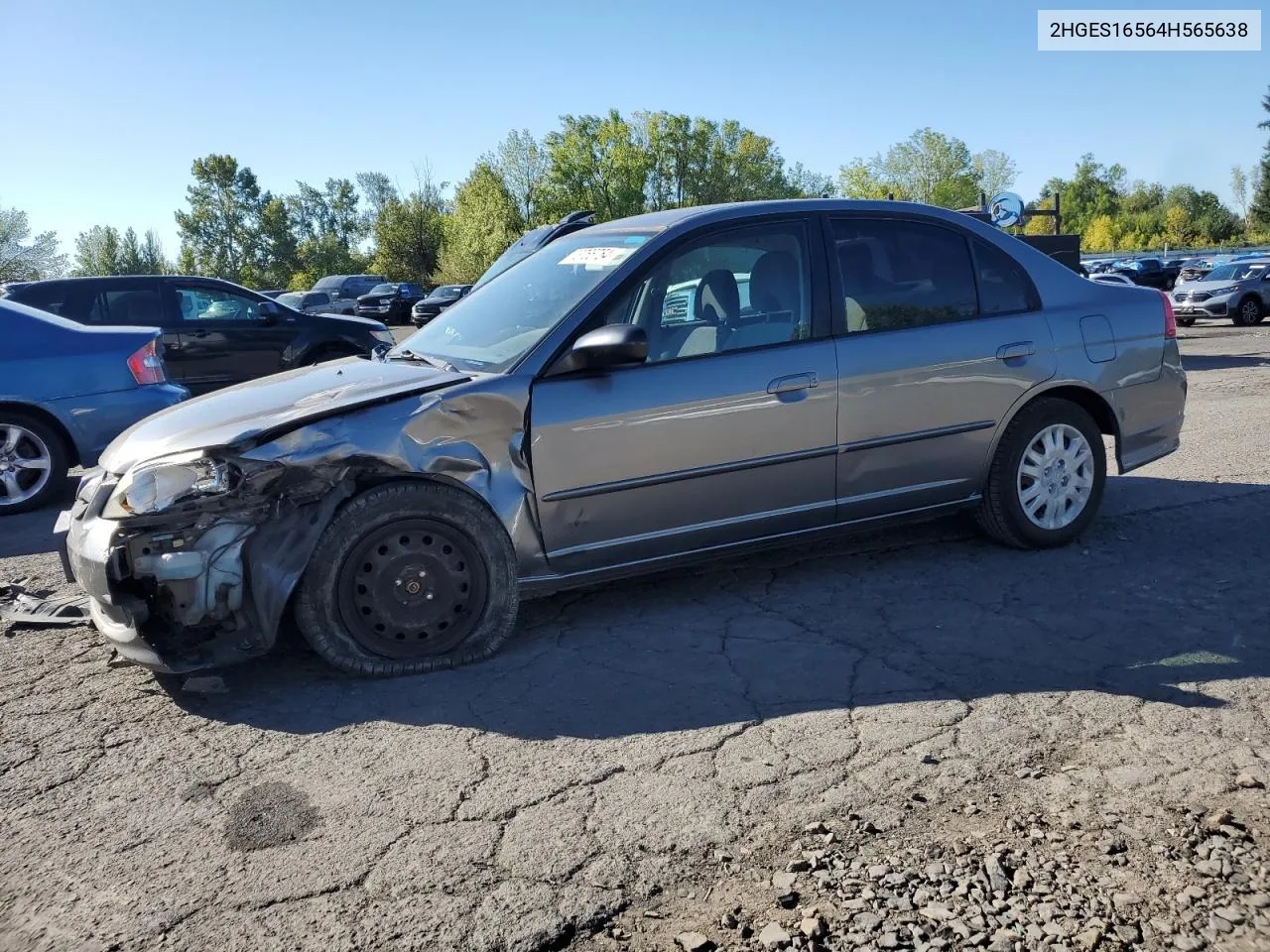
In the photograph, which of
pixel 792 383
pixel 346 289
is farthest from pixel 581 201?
pixel 792 383

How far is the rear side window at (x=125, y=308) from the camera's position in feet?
35.8

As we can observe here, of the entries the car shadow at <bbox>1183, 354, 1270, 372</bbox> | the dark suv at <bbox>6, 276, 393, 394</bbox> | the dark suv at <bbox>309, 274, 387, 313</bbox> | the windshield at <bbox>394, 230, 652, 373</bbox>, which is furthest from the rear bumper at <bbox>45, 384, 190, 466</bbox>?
the dark suv at <bbox>309, 274, 387, 313</bbox>

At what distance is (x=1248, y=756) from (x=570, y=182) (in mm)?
66767

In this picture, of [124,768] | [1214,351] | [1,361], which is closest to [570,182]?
[1214,351]

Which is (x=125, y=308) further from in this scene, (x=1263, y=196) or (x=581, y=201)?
(x=1263, y=196)

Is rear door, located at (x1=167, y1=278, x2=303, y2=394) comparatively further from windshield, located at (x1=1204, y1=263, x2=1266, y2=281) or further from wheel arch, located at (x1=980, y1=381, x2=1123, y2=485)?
windshield, located at (x1=1204, y1=263, x2=1266, y2=281)

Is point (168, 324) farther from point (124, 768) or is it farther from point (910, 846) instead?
point (910, 846)

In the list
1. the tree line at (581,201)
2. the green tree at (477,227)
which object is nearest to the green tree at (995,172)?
the tree line at (581,201)

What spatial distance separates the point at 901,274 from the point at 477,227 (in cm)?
5961

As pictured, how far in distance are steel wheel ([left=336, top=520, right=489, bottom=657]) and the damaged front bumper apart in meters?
0.21

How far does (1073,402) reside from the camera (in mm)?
5309

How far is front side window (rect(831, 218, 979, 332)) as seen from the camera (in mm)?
4820

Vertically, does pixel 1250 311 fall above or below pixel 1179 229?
below

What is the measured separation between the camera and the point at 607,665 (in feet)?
13.2
